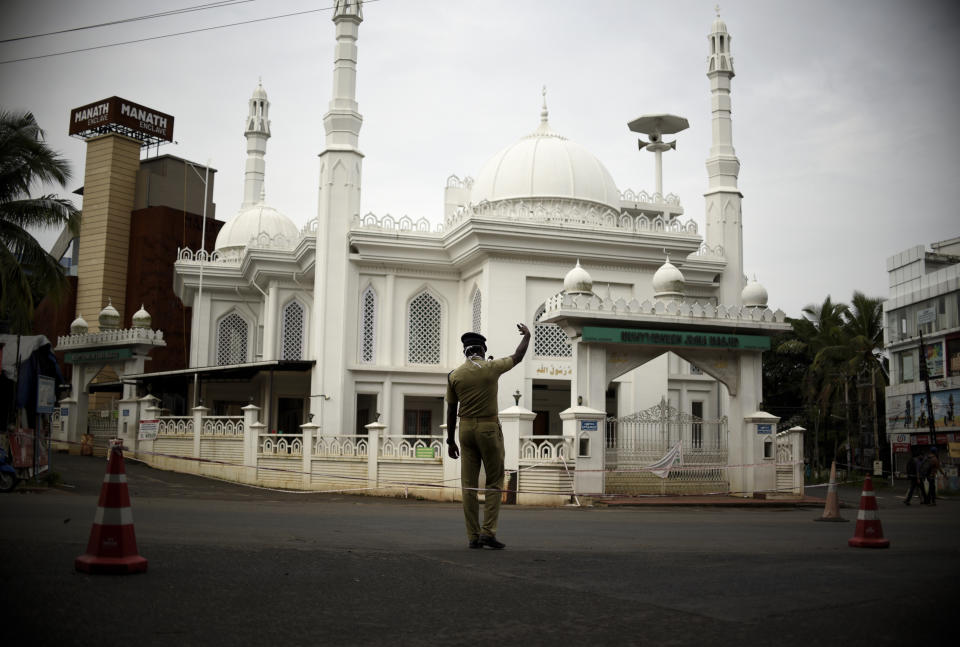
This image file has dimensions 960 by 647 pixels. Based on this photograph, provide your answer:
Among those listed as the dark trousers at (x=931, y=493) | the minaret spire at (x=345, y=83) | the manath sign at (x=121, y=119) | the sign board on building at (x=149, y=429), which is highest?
the manath sign at (x=121, y=119)

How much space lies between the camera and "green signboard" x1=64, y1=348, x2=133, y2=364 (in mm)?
27142

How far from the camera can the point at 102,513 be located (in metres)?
5.11

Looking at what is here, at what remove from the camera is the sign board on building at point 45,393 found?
51.3 ft

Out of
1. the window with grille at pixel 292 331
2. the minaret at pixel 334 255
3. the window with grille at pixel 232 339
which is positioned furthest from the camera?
the window with grille at pixel 232 339

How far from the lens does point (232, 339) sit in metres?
31.1

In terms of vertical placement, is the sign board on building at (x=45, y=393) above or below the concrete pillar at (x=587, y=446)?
above

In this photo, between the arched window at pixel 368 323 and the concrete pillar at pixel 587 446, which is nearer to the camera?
the concrete pillar at pixel 587 446

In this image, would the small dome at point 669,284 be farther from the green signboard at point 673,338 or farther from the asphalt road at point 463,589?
the asphalt road at point 463,589

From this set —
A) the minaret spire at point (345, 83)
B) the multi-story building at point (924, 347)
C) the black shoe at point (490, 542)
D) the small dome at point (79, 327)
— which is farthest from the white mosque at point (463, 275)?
the black shoe at point (490, 542)

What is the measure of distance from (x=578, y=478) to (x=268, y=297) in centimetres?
1549

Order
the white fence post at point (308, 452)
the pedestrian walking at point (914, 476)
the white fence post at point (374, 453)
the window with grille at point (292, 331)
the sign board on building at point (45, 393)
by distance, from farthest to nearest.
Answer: the window with grille at point (292, 331), the white fence post at point (308, 452), the pedestrian walking at point (914, 476), the white fence post at point (374, 453), the sign board on building at point (45, 393)

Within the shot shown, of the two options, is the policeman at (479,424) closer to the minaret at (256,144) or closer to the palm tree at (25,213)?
the palm tree at (25,213)

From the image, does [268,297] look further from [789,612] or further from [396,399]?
[789,612]

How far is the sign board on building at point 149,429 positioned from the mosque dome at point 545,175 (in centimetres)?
1077
